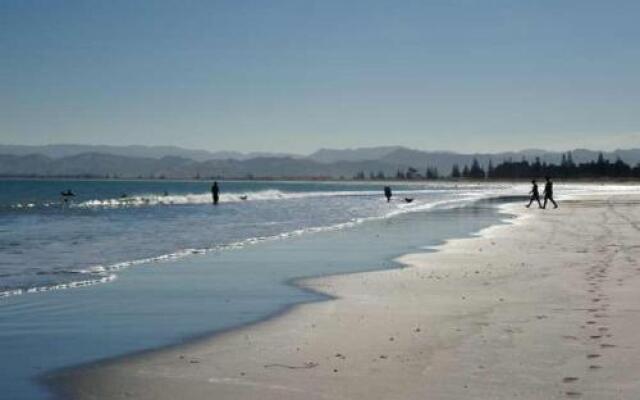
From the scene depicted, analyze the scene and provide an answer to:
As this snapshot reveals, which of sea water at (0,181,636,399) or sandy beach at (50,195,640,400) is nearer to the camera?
sandy beach at (50,195,640,400)

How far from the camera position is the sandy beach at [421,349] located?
7176 mm

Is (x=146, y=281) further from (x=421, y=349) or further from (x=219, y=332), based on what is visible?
(x=421, y=349)

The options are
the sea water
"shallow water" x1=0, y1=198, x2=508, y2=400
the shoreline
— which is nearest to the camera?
the shoreline

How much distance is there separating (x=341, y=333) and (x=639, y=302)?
177 inches

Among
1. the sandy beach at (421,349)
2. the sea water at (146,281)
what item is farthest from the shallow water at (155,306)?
the sandy beach at (421,349)

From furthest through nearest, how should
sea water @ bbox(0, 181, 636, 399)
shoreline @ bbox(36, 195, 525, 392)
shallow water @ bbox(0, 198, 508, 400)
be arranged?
sea water @ bbox(0, 181, 636, 399) → shallow water @ bbox(0, 198, 508, 400) → shoreline @ bbox(36, 195, 525, 392)

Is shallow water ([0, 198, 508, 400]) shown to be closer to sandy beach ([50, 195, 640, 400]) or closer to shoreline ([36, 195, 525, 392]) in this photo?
shoreline ([36, 195, 525, 392])

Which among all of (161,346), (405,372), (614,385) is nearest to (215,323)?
(161,346)

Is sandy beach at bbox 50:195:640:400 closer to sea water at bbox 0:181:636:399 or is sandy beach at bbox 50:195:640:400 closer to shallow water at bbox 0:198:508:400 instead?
shallow water at bbox 0:198:508:400

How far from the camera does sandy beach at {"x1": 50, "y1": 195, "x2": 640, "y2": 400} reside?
7176mm

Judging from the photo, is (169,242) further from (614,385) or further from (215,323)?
(614,385)

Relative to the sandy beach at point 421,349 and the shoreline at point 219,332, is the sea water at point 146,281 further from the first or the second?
the sandy beach at point 421,349

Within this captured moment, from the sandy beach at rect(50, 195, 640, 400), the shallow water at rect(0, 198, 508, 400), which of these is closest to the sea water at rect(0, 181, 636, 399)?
the shallow water at rect(0, 198, 508, 400)

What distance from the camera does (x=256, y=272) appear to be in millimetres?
16969
